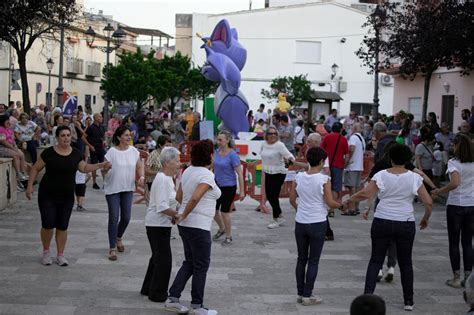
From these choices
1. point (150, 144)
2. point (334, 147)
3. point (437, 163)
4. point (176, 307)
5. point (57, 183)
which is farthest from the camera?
point (150, 144)

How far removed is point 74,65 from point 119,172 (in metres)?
44.9

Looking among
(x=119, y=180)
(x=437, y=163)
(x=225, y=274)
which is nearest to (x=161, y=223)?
(x=225, y=274)

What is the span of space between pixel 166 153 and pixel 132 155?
1.97 meters

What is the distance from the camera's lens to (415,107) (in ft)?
106

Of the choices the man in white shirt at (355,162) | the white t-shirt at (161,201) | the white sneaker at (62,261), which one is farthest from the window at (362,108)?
the white t-shirt at (161,201)

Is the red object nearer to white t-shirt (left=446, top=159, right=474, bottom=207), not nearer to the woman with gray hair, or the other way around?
the woman with gray hair

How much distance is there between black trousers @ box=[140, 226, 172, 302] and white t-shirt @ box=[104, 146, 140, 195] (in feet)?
6.51

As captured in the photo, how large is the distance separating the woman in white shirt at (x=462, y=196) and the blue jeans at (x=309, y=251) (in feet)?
5.70

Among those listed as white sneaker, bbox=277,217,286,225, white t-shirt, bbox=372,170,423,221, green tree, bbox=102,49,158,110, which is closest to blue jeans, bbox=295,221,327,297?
white t-shirt, bbox=372,170,423,221

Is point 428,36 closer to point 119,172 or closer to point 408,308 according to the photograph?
point 119,172

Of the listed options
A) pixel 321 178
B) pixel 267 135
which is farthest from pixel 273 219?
pixel 321 178

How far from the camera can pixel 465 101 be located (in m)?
26.7

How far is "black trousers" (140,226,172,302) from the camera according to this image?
25.0 feet

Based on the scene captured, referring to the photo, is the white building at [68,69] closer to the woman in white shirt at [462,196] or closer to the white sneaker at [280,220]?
the white sneaker at [280,220]
